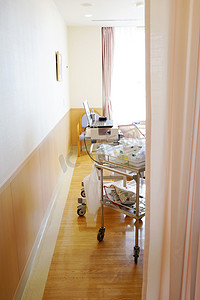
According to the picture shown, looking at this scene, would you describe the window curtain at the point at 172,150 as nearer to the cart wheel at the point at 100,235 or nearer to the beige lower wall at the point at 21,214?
the beige lower wall at the point at 21,214

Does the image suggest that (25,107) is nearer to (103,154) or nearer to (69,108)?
(103,154)

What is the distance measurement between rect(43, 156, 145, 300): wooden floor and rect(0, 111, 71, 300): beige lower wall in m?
0.26

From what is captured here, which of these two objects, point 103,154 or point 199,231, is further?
point 103,154

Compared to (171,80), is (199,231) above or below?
below

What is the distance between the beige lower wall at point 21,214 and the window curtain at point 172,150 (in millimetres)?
839

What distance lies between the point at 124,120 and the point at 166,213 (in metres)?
4.92

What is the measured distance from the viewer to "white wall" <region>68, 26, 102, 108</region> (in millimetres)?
5598

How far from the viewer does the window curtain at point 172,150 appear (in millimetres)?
1111

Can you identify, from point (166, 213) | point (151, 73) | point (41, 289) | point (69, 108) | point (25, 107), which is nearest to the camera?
point (151, 73)

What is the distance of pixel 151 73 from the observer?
3.78 feet

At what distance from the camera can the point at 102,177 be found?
2422mm

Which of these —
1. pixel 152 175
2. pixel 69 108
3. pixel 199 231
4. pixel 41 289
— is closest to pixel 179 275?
pixel 199 231

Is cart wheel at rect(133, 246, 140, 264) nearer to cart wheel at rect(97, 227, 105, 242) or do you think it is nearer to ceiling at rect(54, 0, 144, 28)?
cart wheel at rect(97, 227, 105, 242)

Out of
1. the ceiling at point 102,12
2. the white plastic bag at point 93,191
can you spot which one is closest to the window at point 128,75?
the ceiling at point 102,12
